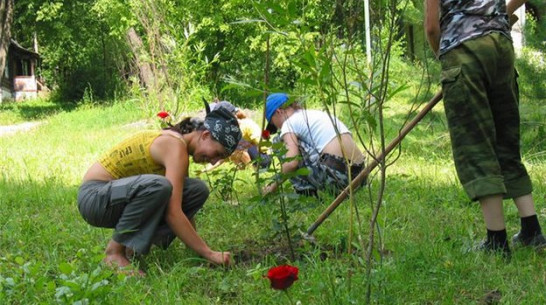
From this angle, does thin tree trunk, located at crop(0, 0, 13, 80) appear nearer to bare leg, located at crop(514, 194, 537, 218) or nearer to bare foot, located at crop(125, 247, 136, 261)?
bare foot, located at crop(125, 247, 136, 261)

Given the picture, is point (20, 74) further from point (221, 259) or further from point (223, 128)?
point (221, 259)

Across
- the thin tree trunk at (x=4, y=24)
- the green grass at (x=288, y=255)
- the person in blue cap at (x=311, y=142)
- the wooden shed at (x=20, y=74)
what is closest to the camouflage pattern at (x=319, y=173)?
the person in blue cap at (x=311, y=142)

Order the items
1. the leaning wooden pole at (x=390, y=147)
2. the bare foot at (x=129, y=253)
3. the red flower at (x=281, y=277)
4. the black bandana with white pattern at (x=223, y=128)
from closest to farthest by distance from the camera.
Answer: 1. the red flower at (x=281, y=277)
2. the leaning wooden pole at (x=390, y=147)
3. the black bandana with white pattern at (x=223, y=128)
4. the bare foot at (x=129, y=253)

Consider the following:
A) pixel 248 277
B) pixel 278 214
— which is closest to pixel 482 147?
pixel 278 214

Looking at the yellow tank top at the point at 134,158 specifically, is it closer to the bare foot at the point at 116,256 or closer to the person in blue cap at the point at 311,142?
the bare foot at the point at 116,256

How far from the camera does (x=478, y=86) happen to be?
10.1 feet

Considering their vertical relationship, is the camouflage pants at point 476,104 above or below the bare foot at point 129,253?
above

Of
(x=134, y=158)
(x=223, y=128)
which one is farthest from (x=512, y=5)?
(x=134, y=158)

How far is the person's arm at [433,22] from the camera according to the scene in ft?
10.0

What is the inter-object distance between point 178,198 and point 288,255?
1.95 ft

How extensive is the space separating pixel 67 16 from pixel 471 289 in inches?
1129

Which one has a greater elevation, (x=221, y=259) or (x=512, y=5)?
(x=512, y=5)

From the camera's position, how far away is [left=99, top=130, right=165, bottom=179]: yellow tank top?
11.6 ft

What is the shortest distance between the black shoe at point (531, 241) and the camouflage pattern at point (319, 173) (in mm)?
1692
